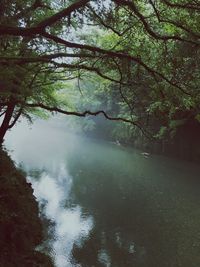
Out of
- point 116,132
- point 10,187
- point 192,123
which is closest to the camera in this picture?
point 10,187

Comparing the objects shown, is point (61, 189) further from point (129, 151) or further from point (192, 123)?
point (129, 151)

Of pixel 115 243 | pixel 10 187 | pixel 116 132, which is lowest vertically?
pixel 115 243

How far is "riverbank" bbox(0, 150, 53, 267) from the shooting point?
866cm

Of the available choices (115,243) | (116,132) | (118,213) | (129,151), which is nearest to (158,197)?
(118,213)

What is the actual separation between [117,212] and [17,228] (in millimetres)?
6203

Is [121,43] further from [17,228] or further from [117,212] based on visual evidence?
[117,212]

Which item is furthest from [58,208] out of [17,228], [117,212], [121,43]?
[121,43]

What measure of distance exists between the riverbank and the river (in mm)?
594

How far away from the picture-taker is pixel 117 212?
49.7ft

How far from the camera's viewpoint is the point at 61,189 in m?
19.0

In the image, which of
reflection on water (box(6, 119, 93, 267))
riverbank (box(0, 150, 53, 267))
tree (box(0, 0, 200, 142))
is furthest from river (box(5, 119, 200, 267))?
tree (box(0, 0, 200, 142))

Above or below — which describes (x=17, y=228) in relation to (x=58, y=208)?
above

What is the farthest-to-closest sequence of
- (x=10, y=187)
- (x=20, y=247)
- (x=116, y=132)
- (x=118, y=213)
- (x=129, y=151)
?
(x=116, y=132), (x=129, y=151), (x=118, y=213), (x=10, y=187), (x=20, y=247)

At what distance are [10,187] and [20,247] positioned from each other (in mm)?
2470
